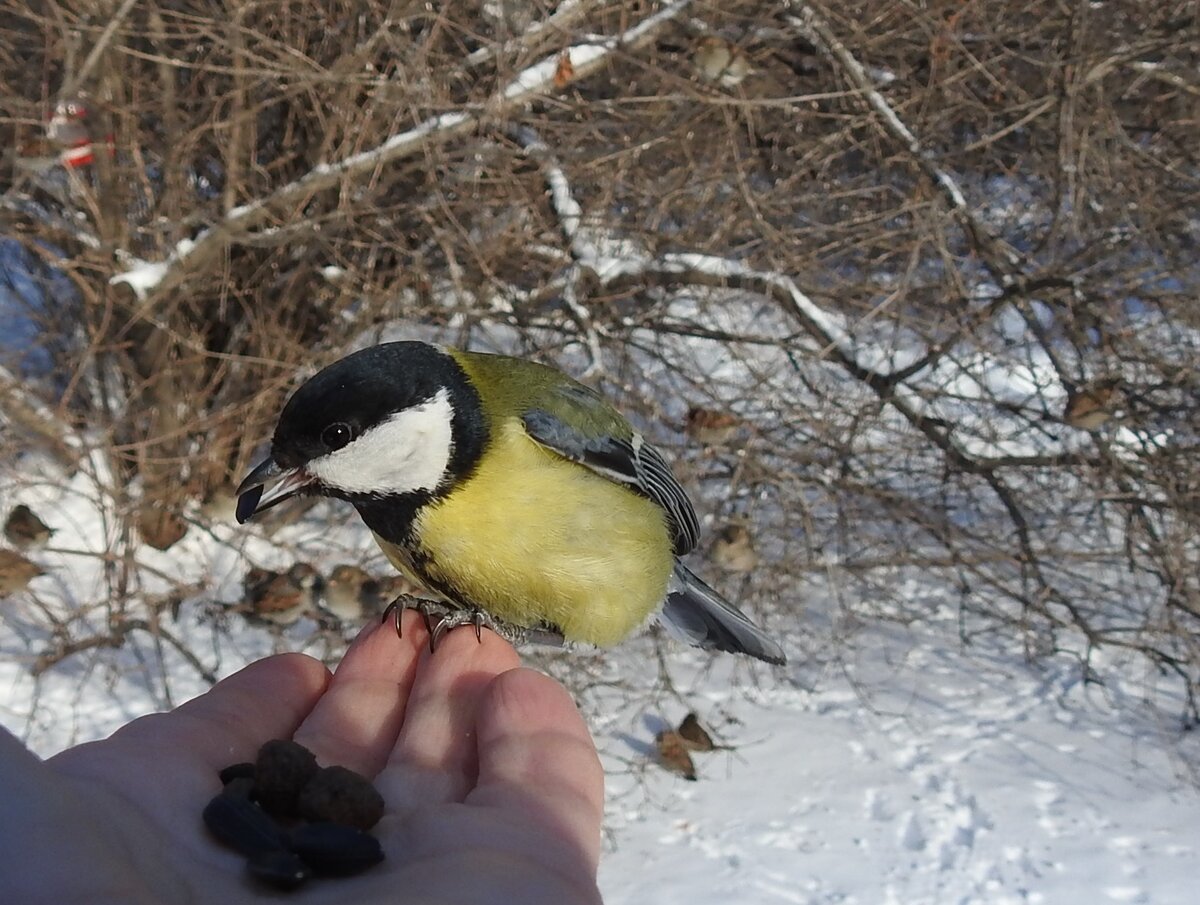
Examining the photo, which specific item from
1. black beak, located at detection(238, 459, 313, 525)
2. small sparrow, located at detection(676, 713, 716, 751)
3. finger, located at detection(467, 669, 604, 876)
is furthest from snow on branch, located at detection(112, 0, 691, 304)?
small sparrow, located at detection(676, 713, 716, 751)

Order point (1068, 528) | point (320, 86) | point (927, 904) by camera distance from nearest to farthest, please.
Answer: point (927, 904)
point (320, 86)
point (1068, 528)

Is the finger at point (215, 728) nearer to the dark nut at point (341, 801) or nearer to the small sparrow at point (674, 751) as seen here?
the dark nut at point (341, 801)

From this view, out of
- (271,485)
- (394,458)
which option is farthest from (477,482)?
(271,485)

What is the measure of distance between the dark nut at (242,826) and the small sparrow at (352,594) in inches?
66.9

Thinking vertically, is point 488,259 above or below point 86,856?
above

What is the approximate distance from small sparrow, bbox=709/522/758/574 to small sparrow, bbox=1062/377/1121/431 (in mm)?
1241

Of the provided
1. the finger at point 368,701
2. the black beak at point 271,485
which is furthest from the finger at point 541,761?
the black beak at point 271,485

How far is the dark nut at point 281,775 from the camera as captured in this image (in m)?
1.25

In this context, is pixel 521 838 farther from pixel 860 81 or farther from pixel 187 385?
pixel 187 385

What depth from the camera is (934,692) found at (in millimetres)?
4312

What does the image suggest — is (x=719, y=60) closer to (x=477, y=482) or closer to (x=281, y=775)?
(x=477, y=482)

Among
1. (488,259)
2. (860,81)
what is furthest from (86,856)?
(860,81)

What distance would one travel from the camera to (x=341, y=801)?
1219 mm

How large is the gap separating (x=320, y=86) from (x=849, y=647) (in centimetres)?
317
